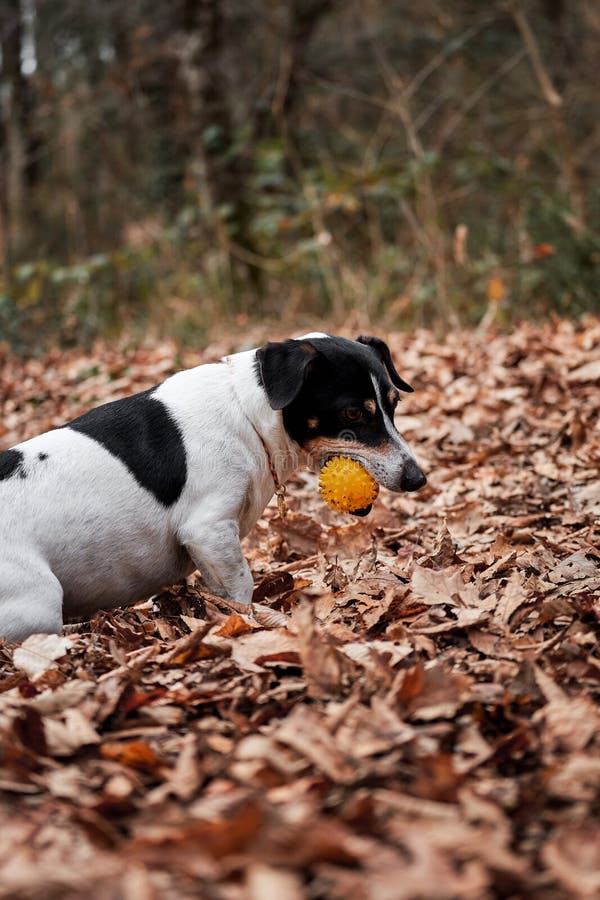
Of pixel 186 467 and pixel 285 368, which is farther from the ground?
pixel 285 368

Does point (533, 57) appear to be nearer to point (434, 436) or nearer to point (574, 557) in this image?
point (434, 436)

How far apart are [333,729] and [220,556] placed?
1.48m

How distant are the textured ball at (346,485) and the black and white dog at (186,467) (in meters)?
0.07

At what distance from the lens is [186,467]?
3.72 meters

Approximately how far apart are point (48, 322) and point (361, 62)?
7944mm

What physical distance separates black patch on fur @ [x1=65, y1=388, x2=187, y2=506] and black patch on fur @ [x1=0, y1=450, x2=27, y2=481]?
0.26 m

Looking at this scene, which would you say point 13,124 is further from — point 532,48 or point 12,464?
point 12,464

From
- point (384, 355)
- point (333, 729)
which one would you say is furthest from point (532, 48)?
point (333, 729)

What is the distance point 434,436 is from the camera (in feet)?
20.0

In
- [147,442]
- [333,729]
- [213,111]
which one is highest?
[213,111]

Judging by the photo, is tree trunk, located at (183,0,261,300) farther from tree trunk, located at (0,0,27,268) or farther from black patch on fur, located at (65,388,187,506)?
black patch on fur, located at (65,388,187,506)

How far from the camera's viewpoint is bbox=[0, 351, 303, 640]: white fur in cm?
351

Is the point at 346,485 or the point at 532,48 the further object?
the point at 532,48

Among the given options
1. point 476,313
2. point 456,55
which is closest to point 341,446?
point 476,313
